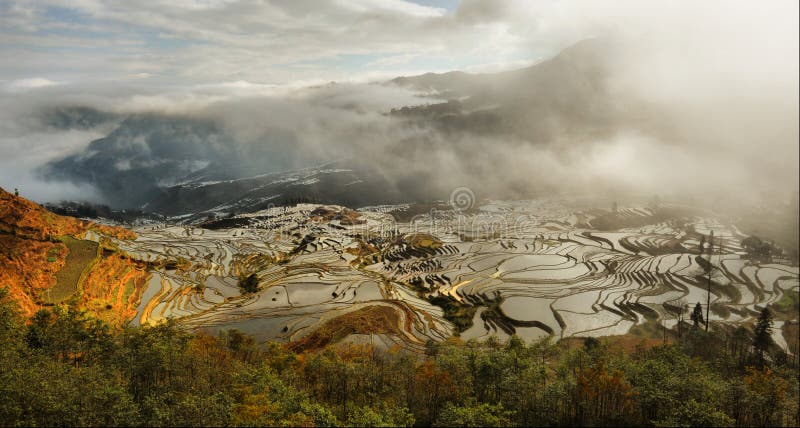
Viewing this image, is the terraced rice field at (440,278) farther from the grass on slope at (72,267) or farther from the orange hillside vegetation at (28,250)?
the orange hillside vegetation at (28,250)

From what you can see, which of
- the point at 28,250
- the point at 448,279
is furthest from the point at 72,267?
the point at 448,279

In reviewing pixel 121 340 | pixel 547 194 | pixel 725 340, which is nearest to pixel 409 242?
pixel 725 340

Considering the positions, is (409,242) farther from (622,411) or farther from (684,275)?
(622,411)

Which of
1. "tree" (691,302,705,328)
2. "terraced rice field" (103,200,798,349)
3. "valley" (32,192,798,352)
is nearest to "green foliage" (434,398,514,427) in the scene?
"valley" (32,192,798,352)

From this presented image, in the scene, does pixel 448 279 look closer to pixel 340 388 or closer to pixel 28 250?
pixel 340 388

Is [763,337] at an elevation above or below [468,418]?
below

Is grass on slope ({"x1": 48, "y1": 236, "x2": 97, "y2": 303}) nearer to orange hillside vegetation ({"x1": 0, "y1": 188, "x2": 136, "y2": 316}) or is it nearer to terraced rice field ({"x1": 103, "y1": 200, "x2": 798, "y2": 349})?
orange hillside vegetation ({"x1": 0, "y1": 188, "x2": 136, "y2": 316})
